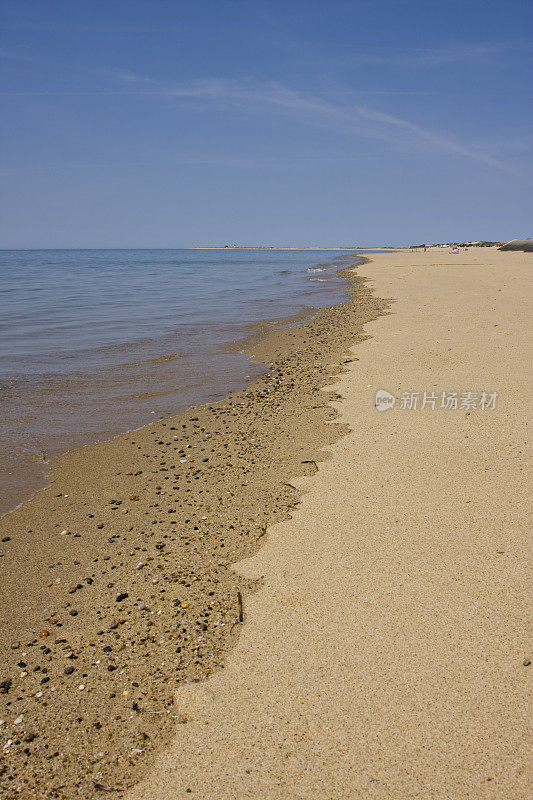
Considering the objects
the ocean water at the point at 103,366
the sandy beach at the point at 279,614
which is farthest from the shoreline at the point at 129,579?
the ocean water at the point at 103,366

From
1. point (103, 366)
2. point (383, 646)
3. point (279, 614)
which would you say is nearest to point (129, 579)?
point (279, 614)

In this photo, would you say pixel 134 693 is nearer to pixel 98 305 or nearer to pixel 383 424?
pixel 383 424

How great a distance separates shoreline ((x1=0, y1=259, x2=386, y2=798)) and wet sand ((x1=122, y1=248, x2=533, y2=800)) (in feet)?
0.62

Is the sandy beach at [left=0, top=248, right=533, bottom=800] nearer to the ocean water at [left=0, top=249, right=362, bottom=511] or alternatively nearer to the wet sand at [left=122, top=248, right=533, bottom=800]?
the wet sand at [left=122, top=248, right=533, bottom=800]

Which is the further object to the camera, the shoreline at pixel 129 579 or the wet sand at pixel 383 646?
the shoreline at pixel 129 579

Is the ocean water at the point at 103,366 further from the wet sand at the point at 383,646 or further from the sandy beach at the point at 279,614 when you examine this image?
the wet sand at the point at 383,646

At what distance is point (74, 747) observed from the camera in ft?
7.89

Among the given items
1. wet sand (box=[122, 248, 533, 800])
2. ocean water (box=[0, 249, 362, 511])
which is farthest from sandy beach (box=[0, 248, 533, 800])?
ocean water (box=[0, 249, 362, 511])

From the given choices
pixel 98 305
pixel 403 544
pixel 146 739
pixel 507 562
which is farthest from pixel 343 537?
pixel 98 305

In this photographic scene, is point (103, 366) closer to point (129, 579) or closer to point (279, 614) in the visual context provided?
point (129, 579)

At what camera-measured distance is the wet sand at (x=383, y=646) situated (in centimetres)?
218

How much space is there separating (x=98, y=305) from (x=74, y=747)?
64.9 feet

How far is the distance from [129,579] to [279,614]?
1.08 meters

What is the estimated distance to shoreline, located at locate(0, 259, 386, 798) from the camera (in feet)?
8.05
